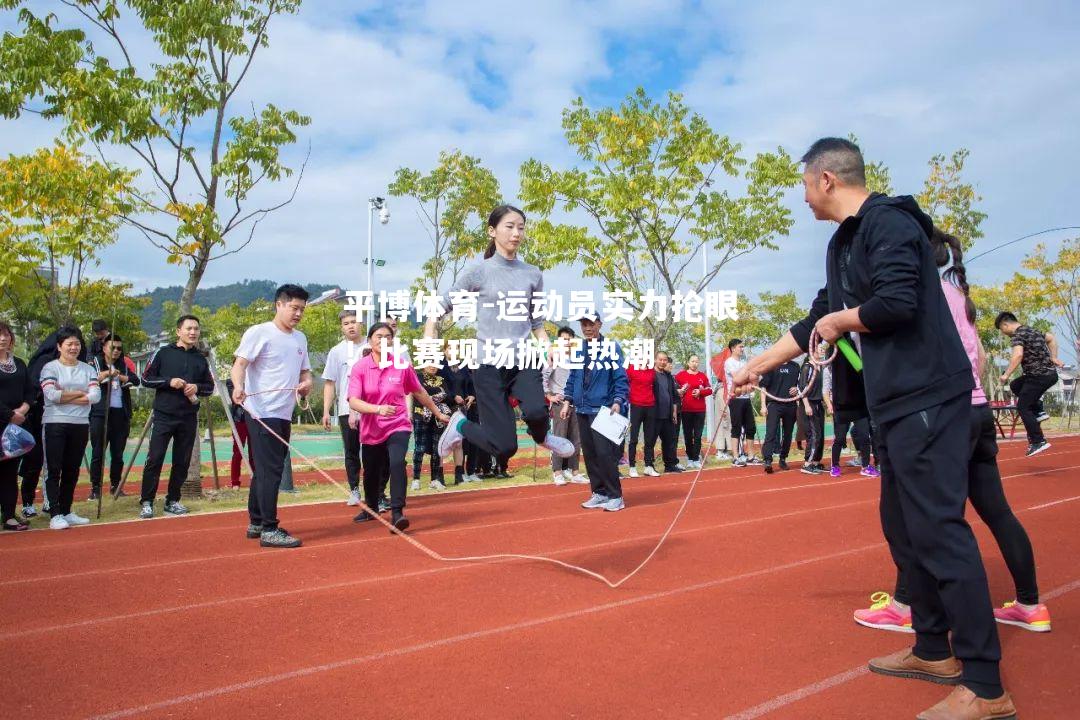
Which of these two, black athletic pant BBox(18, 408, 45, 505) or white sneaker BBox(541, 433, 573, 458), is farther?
black athletic pant BBox(18, 408, 45, 505)

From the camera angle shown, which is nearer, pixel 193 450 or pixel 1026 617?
pixel 1026 617

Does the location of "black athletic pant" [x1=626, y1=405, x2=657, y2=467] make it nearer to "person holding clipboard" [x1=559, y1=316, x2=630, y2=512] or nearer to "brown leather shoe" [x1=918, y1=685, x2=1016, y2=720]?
"person holding clipboard" [x1=559, y1=316, x2=630, y2=512]

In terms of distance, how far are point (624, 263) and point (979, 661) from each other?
15.8 m

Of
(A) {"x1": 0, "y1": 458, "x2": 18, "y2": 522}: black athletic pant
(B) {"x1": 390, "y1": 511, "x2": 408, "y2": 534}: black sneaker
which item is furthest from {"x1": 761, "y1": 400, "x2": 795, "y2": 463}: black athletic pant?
(A) {"x1": 0, "y1": 458, "x2": 18, "y2": 522}: black athletic pant

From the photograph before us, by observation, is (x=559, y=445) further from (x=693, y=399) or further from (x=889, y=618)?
(x=693, y=399)

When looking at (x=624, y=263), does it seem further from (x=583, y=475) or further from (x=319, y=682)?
(x=319, y=682)

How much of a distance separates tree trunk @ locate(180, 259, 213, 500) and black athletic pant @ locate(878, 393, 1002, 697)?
953cm

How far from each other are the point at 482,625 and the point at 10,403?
6.47 meters

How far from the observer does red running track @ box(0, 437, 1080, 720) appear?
3.51 m

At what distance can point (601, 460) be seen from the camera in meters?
9.61

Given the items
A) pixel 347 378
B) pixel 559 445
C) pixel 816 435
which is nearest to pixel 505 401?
pixel 559 445

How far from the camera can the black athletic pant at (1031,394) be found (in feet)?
36.5

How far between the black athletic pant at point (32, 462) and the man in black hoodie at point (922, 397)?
8.91 meters

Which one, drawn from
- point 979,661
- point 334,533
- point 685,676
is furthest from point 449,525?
point 979,661
